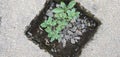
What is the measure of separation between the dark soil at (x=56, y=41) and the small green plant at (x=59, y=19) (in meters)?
0.04

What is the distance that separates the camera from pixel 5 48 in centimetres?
189

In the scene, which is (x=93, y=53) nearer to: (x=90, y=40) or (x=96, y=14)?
(x=90, y=40)

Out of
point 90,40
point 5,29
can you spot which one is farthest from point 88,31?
point 5,29

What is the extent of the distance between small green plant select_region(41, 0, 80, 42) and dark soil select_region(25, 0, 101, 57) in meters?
0.04

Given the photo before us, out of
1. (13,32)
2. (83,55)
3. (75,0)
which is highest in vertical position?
(75,0)

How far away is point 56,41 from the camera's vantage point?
6.31ft

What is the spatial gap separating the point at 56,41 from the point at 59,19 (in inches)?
5.5

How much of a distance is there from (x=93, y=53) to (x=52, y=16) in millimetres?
347

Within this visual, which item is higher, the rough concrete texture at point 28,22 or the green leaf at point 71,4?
the green leaf at point 71,4

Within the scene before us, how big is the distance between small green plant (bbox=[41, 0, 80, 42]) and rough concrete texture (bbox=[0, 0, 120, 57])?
83 millimetres

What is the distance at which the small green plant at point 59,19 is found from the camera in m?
1.90

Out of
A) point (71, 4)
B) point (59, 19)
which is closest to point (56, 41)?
point (59, 19)

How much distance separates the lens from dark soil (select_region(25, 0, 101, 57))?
1.90 metres

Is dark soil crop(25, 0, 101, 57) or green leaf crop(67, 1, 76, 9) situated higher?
green leaf crop(67, 1, 76, 9)
